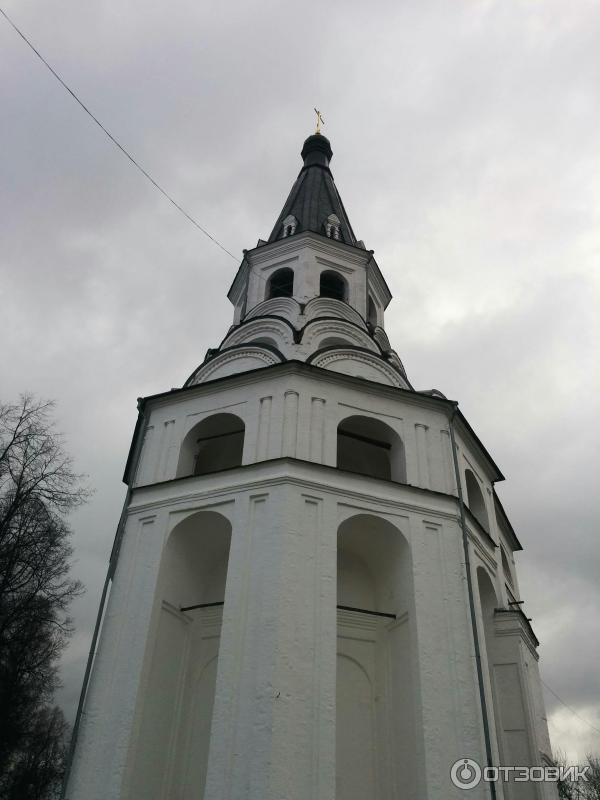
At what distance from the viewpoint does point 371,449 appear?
16.4m

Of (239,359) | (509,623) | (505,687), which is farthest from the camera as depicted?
(239,359)

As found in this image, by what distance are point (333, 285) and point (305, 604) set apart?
1228 centimetres

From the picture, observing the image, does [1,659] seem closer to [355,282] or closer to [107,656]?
[107,656]

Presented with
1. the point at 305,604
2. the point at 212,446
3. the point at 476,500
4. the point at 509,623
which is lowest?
the point at 305,604

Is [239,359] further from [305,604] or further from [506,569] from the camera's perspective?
[506,569]

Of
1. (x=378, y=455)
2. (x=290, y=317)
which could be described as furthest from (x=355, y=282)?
(x=378, y=455)

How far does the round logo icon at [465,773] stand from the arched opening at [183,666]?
14.0ft

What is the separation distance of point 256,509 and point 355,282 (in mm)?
10620

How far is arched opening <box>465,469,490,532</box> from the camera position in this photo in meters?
16.2

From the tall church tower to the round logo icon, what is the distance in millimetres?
90

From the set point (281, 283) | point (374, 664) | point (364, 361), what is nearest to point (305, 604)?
point (374, 664)

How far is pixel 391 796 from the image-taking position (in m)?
11.4

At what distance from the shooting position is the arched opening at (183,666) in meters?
11.4

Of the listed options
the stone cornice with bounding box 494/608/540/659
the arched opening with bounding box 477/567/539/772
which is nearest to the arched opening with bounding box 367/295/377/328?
the arched opening with bounding box 477/567/539/772
